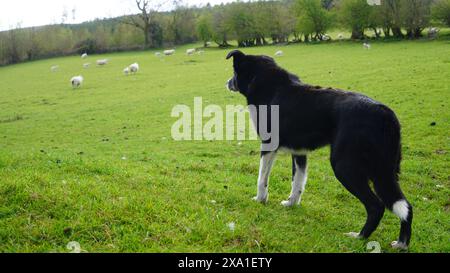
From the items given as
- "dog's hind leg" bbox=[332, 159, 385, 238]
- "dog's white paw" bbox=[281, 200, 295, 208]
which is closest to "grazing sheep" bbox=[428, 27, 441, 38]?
"dog's white paw" bbox=[281, 200, 295, 208]

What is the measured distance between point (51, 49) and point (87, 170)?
96.8 m

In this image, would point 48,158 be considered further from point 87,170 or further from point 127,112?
point 127,112

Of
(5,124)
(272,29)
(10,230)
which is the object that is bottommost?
(5,124)

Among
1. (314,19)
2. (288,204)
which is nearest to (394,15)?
(314,19)

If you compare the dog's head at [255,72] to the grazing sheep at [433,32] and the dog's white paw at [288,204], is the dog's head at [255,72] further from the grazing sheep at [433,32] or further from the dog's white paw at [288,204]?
the grazing sheep at [433,32]

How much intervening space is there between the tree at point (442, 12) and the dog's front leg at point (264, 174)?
59.0m

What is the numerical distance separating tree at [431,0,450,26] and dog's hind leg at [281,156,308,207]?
192 ft

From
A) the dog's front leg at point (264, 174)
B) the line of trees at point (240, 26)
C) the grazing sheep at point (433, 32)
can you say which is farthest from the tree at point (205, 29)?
the dog's front leg at point (264, 174)

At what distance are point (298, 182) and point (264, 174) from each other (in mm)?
681

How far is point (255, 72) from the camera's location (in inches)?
300

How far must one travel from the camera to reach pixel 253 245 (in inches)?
207

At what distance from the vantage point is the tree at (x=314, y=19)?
70.2 metres

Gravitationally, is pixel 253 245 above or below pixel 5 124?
above
